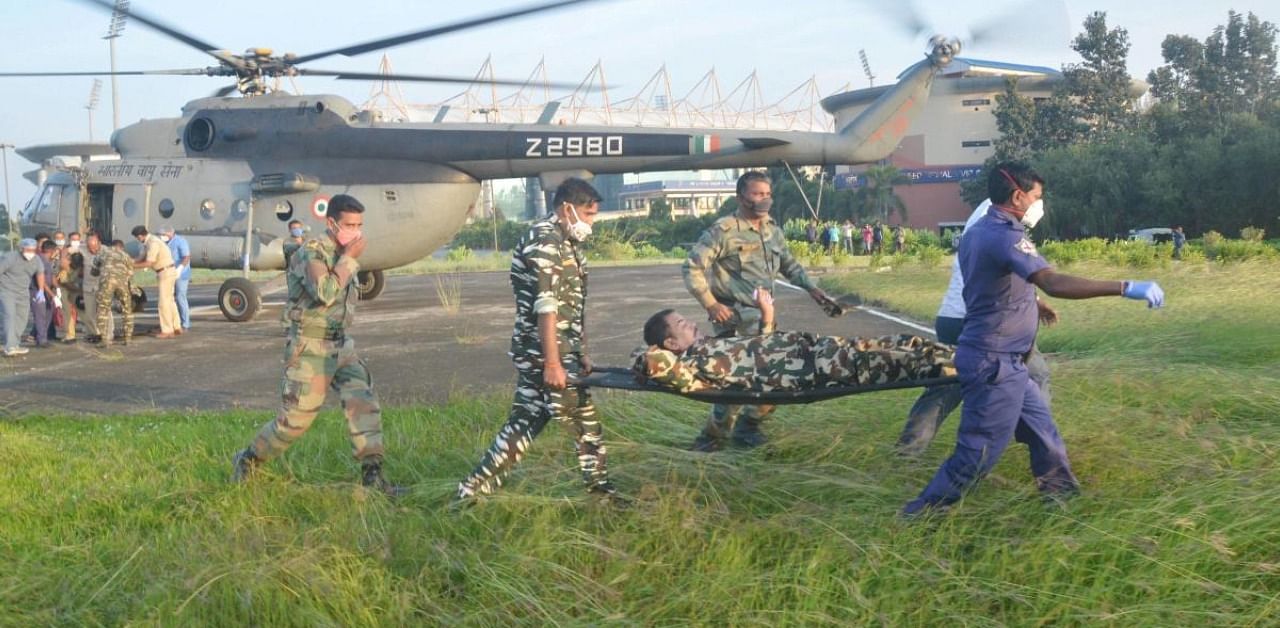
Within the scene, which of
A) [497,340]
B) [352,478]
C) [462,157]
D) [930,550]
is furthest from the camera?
[462,157]

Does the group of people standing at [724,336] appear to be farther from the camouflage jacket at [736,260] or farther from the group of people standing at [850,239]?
the group of people standing at [850,239]

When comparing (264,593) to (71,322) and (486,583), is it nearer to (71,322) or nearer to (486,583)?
(486,583)

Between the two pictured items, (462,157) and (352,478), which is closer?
(352,478)

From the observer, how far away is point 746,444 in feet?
18.8

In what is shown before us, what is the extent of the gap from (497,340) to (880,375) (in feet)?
28.2

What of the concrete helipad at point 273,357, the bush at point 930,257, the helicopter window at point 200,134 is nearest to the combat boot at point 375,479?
the concrete helipad at point 273,357

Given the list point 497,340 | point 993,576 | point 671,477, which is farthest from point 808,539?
point 497,340

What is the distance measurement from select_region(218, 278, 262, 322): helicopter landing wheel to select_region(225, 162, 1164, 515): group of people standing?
1086 cm

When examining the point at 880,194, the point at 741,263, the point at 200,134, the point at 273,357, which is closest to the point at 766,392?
the point at 741,263

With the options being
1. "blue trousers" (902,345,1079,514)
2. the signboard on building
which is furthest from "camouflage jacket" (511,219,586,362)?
the signboard on building

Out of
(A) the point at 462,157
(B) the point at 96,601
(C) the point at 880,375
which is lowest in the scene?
(B) the point at 96,601

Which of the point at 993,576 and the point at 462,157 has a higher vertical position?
the point at 462,157

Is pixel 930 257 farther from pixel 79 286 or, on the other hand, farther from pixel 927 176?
pixel 927 176

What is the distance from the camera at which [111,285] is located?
1286 cm
